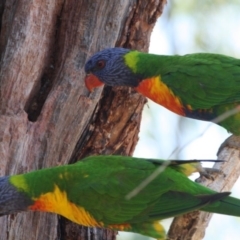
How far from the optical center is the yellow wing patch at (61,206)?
2.70 m

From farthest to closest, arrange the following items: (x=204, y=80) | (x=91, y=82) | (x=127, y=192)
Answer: (x=91, y=82) < (x=204, y=80) < (x=127, y=192)

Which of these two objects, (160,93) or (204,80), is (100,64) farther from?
(204,80)

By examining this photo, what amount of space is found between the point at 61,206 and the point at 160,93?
90 cm

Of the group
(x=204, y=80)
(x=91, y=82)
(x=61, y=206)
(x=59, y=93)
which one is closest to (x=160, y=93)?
(x=204, y=80)

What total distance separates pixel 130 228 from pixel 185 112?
2.83ft

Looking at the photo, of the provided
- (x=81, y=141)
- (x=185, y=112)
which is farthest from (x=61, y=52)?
(x=185, y=112)

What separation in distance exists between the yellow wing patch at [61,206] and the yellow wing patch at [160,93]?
2.85 ft

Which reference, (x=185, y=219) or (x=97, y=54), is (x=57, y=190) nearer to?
(x=185, y=219)

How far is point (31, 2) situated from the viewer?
3.30 meters

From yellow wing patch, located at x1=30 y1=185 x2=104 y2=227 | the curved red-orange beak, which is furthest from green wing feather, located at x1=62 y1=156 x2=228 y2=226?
the curved red-orange beak

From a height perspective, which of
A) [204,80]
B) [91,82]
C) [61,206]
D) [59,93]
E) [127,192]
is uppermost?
[204,80]

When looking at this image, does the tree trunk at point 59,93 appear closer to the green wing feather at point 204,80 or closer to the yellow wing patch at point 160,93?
the yellow wing patch at point 160,93

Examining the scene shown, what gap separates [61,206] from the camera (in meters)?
2.71

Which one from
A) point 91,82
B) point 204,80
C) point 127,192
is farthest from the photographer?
point 91,82
